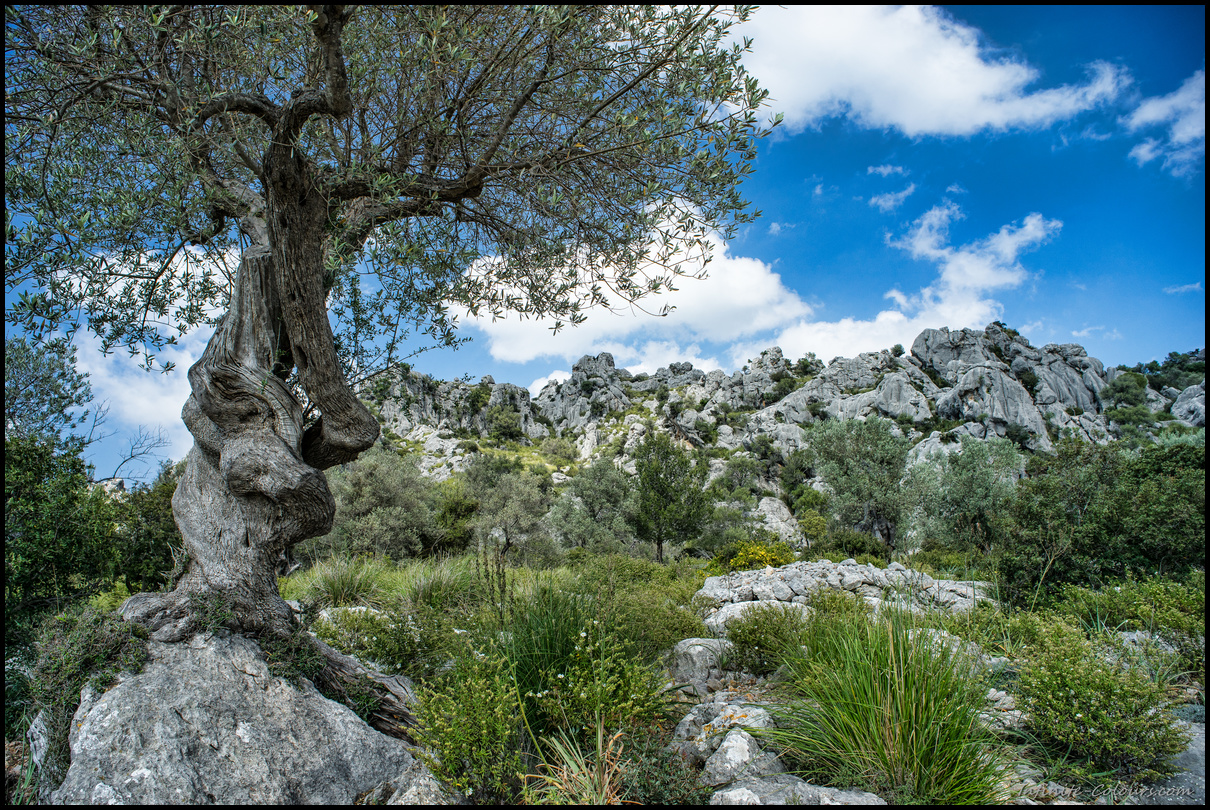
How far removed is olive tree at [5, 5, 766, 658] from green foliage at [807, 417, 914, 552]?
23714 mm

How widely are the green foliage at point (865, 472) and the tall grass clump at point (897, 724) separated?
21999 millimetres

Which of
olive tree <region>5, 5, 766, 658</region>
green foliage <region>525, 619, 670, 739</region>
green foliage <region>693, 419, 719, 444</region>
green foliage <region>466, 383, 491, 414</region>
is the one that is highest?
green foliage <region>466, 383, 491, 414</region>

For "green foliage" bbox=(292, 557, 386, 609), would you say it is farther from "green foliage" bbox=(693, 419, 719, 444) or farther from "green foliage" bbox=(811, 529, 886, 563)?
"green foliage" bbox=(693, 419, 719, 444)

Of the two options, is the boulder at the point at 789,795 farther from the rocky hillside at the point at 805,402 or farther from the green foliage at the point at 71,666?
the rocky hillside at the point at 805,402

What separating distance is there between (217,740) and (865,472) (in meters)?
28.8

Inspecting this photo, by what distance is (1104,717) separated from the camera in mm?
3555

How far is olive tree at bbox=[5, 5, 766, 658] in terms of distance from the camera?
384cm

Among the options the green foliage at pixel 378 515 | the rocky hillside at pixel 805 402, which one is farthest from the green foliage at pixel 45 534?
the rocky hillside at pixel 805 402

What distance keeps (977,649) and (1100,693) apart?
2.37ft

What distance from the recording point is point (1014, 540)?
34.1 feet

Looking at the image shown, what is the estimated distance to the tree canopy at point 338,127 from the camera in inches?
150

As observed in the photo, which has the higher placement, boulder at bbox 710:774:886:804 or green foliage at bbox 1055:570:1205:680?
boulder at bbox 710:774:886:804

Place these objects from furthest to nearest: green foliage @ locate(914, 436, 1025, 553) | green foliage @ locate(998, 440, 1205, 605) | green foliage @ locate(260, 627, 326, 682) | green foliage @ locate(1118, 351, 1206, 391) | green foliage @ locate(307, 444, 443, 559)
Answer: green foliage @ locate(1118, 351, 1206, 391)
green foliage @ locate(914, 436, 1025, 553)
green foliage @ locate(307, 444, 443, 559)
green foliage @ locate(998, 440, 1205, 605)
green foliage @ locate(260, 627, 326, 682)

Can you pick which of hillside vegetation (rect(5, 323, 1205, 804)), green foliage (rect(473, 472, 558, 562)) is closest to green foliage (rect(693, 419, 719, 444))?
hillside vegetation (rect(5, 323, 1205, 804))
